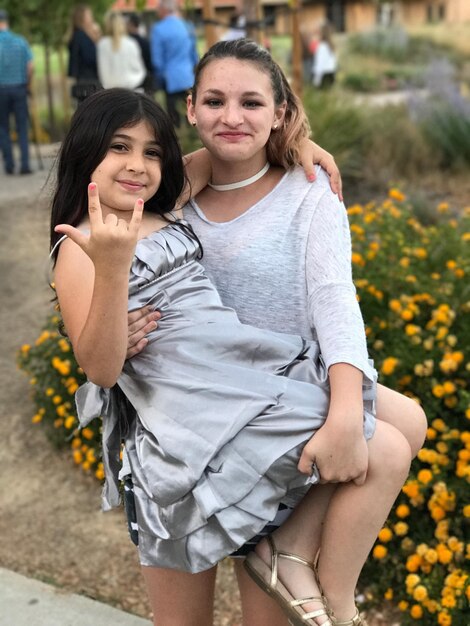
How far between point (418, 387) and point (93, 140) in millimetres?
1886

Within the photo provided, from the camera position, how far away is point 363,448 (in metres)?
1.62

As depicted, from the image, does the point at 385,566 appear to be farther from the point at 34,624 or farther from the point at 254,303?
the point at 254,303

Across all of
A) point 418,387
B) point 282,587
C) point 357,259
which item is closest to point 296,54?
point 357,259

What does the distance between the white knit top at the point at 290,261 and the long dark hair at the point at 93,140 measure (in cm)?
22

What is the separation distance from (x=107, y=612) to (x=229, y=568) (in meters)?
0.61

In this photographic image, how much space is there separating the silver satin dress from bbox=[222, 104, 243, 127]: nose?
0.27 metres

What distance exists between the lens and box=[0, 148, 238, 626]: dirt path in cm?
320

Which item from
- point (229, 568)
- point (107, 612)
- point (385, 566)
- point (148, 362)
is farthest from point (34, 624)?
point (148, 362)

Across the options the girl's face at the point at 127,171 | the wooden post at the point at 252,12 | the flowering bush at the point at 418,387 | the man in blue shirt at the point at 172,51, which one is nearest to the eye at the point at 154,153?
the girl's face at the point at 127,171

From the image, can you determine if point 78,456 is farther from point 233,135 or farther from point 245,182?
point 233,135

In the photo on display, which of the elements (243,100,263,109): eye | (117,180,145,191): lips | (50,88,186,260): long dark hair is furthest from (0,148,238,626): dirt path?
(243,100,263,109): eye

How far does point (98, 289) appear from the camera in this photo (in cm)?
154

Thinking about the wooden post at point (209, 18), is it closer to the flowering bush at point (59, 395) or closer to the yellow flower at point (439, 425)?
the flowering bush at point (59, 395)

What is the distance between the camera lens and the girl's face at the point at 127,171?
1769mm
